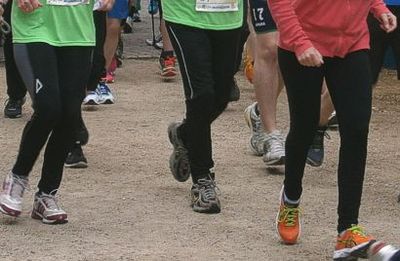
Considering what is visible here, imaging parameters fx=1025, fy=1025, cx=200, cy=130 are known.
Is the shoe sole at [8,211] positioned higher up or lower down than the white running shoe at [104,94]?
higher up

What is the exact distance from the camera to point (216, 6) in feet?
18.6

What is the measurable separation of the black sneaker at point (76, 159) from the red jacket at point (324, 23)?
93.4 inches

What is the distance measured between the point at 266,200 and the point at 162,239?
1.03 m

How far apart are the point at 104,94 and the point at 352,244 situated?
468 cm

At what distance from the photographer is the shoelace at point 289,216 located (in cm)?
520

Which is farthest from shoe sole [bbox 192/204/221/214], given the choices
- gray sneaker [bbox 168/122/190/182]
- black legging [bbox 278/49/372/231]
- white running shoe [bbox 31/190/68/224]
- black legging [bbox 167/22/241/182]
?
black legging [bbox 278/49/372/231]

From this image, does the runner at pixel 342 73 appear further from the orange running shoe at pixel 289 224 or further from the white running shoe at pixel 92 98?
the white running shoe at pixel 92 98

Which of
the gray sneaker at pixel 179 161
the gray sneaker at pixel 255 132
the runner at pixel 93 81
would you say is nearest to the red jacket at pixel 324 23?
the gray sneaker at pixel 179 161

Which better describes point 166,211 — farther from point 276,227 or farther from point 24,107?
point 24,107

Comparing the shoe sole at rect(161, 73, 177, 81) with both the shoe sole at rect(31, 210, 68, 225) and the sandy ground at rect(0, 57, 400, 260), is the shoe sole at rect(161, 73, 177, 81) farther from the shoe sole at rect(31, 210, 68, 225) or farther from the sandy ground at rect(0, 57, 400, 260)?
the shoe sole at rect(31, 210, 68, 225)

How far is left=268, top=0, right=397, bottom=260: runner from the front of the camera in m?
4.76

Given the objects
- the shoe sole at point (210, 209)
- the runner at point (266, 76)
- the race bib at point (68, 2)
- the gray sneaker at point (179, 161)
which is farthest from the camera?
the runner at point (266, 76)

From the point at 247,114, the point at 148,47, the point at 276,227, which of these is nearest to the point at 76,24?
the point at 276,227

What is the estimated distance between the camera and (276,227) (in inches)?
216
